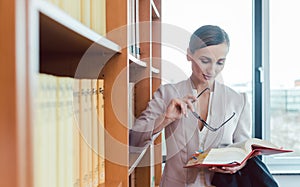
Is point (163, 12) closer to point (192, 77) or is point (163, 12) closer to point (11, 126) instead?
point (192, 77)

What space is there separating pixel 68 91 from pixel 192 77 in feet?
3.58

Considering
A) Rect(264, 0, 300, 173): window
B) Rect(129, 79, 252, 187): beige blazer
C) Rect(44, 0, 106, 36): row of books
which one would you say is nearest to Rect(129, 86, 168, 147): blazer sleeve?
Rect(129, 79, 252, 187): beige blazer

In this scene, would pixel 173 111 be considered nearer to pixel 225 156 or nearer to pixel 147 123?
pixel 147 123

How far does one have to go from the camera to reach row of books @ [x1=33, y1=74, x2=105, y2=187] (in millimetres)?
456

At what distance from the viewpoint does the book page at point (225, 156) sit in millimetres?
1352

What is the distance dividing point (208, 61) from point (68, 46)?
3.13 ft

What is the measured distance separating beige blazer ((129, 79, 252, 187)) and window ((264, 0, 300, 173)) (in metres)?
0.94

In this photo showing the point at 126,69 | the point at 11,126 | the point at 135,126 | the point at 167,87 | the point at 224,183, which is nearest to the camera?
the point at 11,126

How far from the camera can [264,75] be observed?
2432 millimetres

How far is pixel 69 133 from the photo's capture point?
1.93 feet

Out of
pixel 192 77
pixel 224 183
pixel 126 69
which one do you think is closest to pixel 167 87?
pixel 192 77

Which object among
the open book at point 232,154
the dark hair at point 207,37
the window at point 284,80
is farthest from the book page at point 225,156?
the window at point 284,80

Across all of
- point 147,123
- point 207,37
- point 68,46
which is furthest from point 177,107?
point 68,46

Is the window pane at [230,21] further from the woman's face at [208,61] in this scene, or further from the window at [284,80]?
the woman's face at [208,61]
